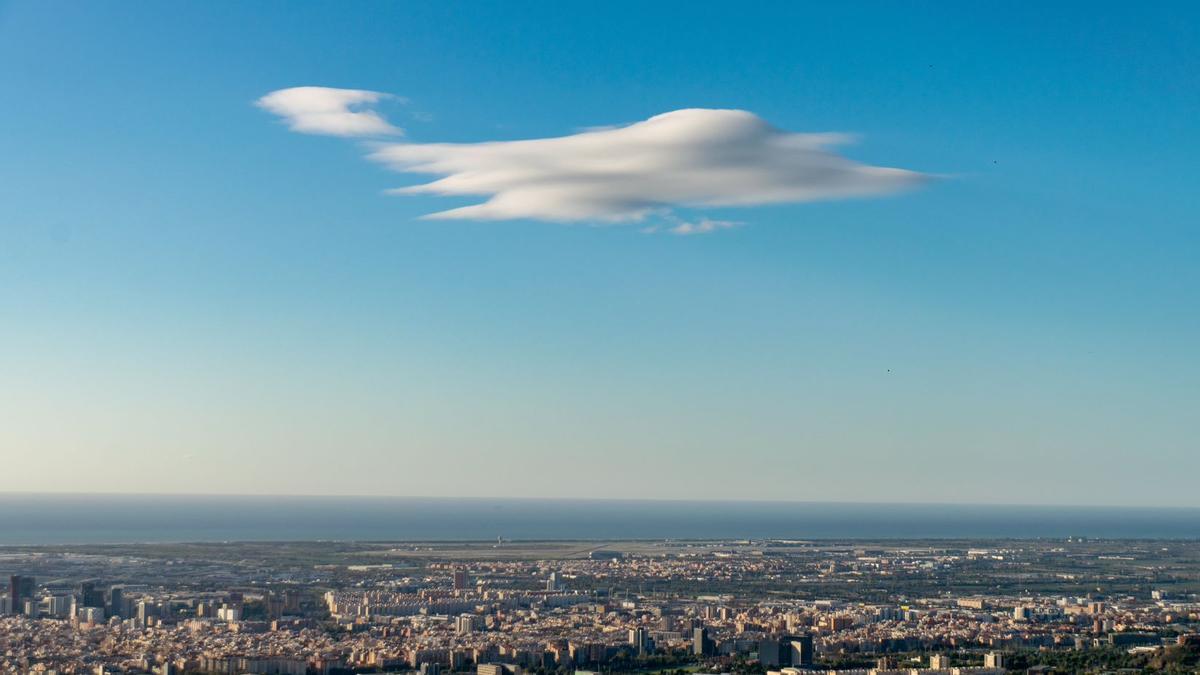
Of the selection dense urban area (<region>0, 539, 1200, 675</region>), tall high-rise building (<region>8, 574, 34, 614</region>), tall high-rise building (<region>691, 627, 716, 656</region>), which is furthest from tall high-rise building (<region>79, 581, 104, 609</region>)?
tall high-rise building (<region>691, 627, 716, 656</region>)

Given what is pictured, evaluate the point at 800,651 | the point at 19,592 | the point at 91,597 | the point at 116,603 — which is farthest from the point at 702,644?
the point at 19,592

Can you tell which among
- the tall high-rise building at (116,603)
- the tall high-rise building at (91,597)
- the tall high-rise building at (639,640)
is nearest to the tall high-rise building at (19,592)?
the tall high-rise building at (91,597)

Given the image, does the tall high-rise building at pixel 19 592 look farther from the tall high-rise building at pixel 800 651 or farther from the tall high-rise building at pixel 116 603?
the tall high-rise building at pixel 800 651

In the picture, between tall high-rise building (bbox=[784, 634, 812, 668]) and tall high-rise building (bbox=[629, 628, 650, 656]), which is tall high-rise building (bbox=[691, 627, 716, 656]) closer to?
tall high-rise building (bbox=[629, 628, 650, 656])

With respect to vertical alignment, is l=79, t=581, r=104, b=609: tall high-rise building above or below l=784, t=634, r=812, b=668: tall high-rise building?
above

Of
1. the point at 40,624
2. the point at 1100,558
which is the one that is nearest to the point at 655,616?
the point at 40,624

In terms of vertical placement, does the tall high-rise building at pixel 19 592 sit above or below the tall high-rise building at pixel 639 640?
above
